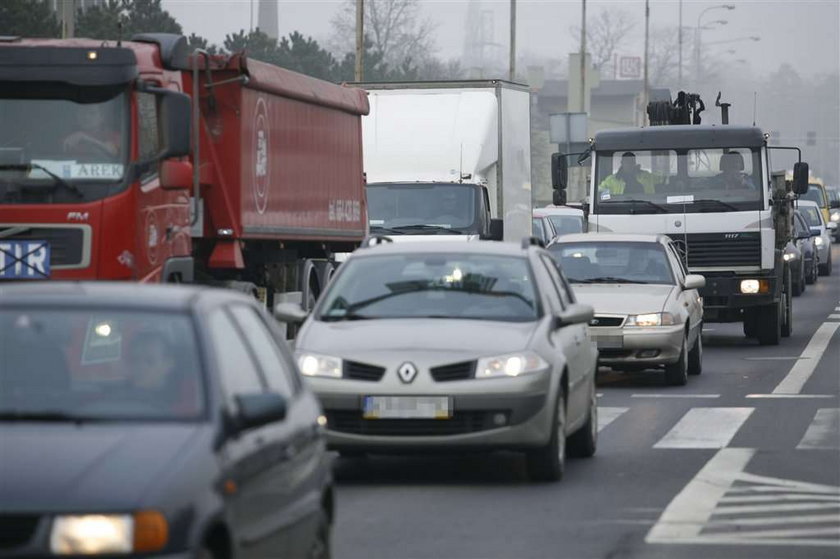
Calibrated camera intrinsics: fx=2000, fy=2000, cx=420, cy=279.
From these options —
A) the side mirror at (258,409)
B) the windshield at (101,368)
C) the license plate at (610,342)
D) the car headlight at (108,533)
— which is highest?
the windshield at (101,368)

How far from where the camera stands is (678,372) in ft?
67.5

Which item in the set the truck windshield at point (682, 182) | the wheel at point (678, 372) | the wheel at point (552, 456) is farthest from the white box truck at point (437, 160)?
the wheel at point (552, 456)

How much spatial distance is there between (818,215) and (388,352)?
42516mm

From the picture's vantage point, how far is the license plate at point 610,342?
20453 millimetres

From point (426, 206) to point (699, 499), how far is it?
16112 mm

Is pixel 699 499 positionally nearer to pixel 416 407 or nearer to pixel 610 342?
pixel 416 407

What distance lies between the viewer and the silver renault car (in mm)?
11969

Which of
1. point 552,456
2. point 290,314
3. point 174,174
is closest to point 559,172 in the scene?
point 174,174

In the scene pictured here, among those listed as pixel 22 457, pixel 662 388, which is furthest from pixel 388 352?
pixel 662 388

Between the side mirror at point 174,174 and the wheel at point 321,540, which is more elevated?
the side mirror at point 174,174

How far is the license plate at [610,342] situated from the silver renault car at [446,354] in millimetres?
6974

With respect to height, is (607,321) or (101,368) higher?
(101,368)

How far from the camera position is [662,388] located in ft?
67.2

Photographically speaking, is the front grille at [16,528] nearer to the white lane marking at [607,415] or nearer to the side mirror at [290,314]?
the side mirror at [290,314]
